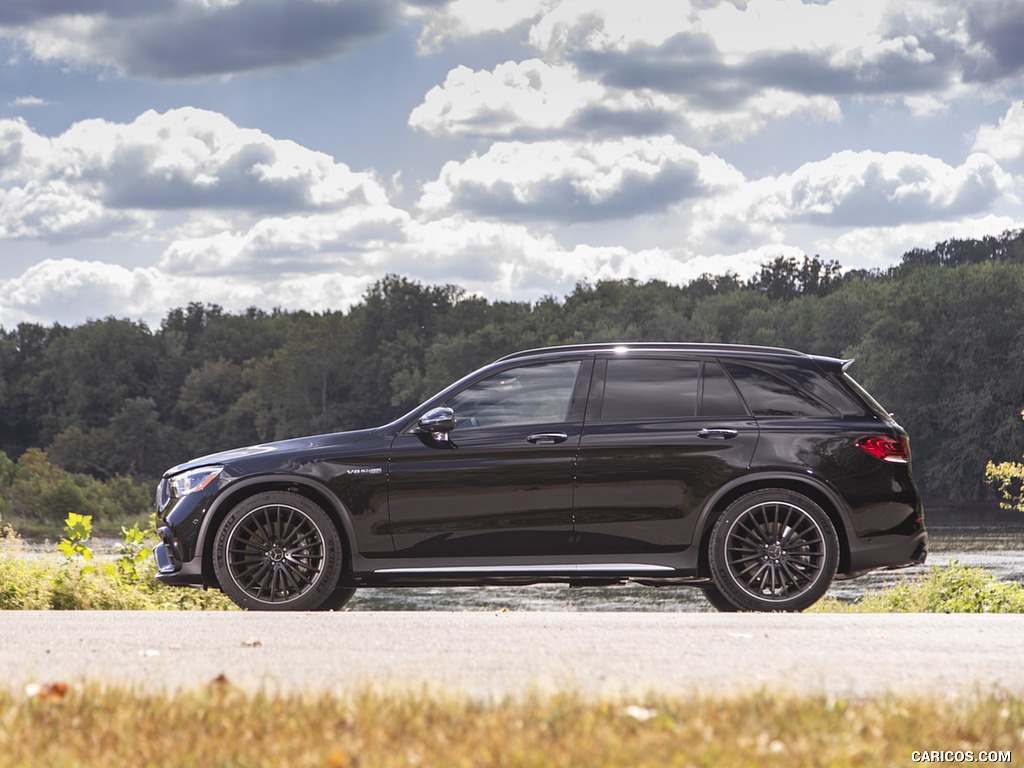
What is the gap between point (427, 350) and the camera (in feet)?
348

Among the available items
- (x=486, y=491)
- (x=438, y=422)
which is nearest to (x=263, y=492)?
(x=438, y=422)

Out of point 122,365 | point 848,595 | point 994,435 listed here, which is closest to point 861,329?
point 994,435

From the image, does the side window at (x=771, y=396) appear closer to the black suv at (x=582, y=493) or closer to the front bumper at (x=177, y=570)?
the black suv at (x=582, y=493)

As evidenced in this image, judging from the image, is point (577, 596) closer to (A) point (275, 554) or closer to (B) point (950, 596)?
(B) point (950, 596)

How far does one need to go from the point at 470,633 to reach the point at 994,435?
63.0m

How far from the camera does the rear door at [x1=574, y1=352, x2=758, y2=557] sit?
358 inches

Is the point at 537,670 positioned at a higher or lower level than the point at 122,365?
lower

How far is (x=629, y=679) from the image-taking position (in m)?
6.05

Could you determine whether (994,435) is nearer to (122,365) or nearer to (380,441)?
(380,441)

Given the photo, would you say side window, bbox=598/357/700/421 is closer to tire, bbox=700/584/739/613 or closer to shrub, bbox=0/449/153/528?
tire, bbox=700/584/739/613

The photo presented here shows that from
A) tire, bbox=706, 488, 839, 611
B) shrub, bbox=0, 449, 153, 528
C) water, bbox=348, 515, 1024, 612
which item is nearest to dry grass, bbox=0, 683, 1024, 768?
tire, bbox=706, 488, 839, 611

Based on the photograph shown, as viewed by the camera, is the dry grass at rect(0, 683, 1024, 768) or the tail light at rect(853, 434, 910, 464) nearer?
the dry grass at rect(0, 683, 1024, 768)

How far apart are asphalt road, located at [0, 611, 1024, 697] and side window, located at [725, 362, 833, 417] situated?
1.36 meters

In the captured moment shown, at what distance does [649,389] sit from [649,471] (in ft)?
1.92
